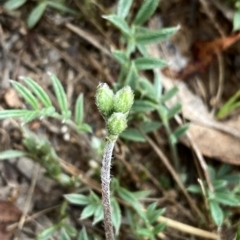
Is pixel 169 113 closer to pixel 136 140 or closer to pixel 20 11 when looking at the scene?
pixel 136 140

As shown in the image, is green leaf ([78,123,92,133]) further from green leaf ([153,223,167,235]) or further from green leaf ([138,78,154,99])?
green leaf ([153,223,167,235])

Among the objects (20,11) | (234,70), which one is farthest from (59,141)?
(234,70)

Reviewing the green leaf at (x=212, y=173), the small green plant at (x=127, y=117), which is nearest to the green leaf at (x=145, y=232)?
the small green plant at (x=127, y=117)

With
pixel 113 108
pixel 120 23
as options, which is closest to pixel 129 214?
pixel 120 23

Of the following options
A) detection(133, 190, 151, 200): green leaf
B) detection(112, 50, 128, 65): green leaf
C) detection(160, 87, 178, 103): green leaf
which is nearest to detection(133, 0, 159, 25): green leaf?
detection(112, 50, 128, 65): green leaf

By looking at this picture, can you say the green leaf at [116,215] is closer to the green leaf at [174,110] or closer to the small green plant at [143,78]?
the small green plant at [143,78]

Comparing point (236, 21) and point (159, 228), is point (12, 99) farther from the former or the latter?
point (236, 21)
